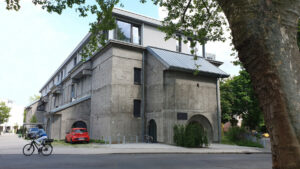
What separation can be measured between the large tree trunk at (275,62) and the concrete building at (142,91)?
1723 centimetres

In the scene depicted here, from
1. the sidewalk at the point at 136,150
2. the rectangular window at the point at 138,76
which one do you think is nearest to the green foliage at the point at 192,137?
the sidewalk at the point at 136,150

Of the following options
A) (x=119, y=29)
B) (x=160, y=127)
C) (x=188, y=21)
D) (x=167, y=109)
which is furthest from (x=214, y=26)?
(x=119, y=29)

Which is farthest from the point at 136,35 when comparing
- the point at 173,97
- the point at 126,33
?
the point at 173,97

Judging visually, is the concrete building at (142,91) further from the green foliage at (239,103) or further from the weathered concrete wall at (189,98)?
the green foliage at (239,103)

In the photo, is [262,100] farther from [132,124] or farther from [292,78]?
[132,124]

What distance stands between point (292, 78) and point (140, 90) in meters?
21.4

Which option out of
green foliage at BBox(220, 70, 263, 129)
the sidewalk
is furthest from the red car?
green foliage at BBox(220, 70, 263, 129)

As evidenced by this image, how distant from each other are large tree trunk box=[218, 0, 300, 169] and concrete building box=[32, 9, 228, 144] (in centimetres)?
1723

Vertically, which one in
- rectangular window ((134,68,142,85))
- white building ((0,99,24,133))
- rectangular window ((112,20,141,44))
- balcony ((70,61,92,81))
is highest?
rectangular window ((112,20,141,44))

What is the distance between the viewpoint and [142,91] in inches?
945

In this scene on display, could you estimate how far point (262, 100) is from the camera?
10.1 feet

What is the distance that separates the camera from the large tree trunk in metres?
2.79

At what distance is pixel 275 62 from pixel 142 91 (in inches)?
836

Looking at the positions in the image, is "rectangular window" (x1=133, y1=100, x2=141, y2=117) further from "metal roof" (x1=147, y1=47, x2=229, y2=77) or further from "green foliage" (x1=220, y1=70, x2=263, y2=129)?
"green foliage" (x1=220, y1=70, x2=263, y2=129)
